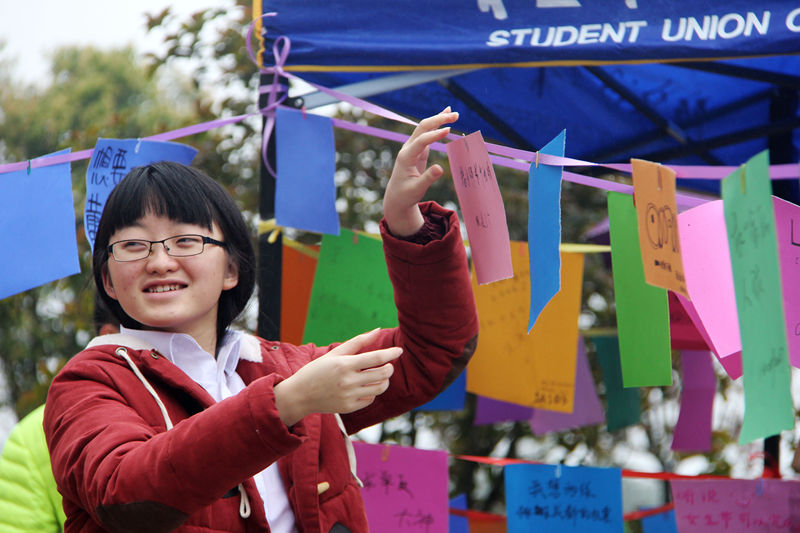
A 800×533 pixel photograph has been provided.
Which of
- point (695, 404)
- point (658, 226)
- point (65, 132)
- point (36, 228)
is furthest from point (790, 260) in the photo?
point (65, 132)

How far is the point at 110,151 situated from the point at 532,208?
1.08 meters

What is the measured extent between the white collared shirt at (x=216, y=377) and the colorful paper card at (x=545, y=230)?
514mm

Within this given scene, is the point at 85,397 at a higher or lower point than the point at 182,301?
lower

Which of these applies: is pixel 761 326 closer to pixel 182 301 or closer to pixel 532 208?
pixel 532 208

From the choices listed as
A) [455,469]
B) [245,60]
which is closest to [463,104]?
[245,60]

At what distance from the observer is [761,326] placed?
1293 millimetres

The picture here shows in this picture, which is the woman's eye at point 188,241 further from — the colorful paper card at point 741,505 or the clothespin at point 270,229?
the colorful paper card at point 741,505

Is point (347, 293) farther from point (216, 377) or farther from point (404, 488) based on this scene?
point (216, 377)

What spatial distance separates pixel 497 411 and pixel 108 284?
1.73m

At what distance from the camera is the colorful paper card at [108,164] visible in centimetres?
205

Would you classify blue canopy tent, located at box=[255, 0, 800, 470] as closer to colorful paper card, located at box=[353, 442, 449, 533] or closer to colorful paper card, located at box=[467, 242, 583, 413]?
colorful paper card, located at box=[467, 242, 583, 413]

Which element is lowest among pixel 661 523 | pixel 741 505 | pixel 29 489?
pixel 661 523

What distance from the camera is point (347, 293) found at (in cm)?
232

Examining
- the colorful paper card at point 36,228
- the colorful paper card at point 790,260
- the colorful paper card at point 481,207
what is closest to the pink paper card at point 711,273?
the colorful paper card at point 790,260
